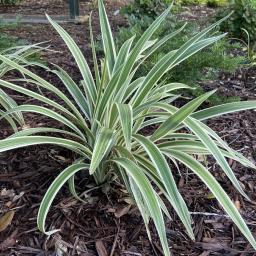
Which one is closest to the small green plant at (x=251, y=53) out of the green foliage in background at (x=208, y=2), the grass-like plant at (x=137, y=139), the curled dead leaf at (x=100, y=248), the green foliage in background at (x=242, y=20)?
the green foliage in background at (x=242, y=20)

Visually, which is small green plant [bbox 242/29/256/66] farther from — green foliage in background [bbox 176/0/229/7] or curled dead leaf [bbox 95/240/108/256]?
curled dead leaf [bbox 95/240/108/256]

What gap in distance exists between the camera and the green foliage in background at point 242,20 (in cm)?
412

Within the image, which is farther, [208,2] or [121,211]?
[208,2]

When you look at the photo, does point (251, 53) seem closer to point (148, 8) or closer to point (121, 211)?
point (148, 8)

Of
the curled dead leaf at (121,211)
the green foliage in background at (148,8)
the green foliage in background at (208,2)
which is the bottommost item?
the curled dead leaf at (121,211)

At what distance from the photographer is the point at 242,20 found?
4184mm

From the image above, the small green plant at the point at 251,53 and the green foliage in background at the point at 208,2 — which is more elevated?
the green foliage in background at the point at 208,2

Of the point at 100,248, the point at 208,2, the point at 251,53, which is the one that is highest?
the point at 208,2

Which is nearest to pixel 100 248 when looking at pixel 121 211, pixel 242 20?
pixel 121 211

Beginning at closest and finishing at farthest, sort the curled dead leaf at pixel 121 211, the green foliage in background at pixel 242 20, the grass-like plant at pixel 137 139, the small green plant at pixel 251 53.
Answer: the grass-like plant at pixel 137 139, the curled dead leaf at pixel 121 211, the small green plant at pixel 251 53, the green foliage in background at pixel 242 20

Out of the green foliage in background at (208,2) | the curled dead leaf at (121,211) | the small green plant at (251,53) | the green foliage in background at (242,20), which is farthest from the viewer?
the green foliage in background at (208,2)

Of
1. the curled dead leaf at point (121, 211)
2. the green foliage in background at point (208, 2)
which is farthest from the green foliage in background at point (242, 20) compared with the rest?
the curled dead leaf at point (121, 211)

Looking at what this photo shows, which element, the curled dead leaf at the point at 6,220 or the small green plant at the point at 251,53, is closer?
the curled dead leaf at the point at 6,220

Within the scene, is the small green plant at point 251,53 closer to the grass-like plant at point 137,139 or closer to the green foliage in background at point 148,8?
the green foliage in background at point 148,8
